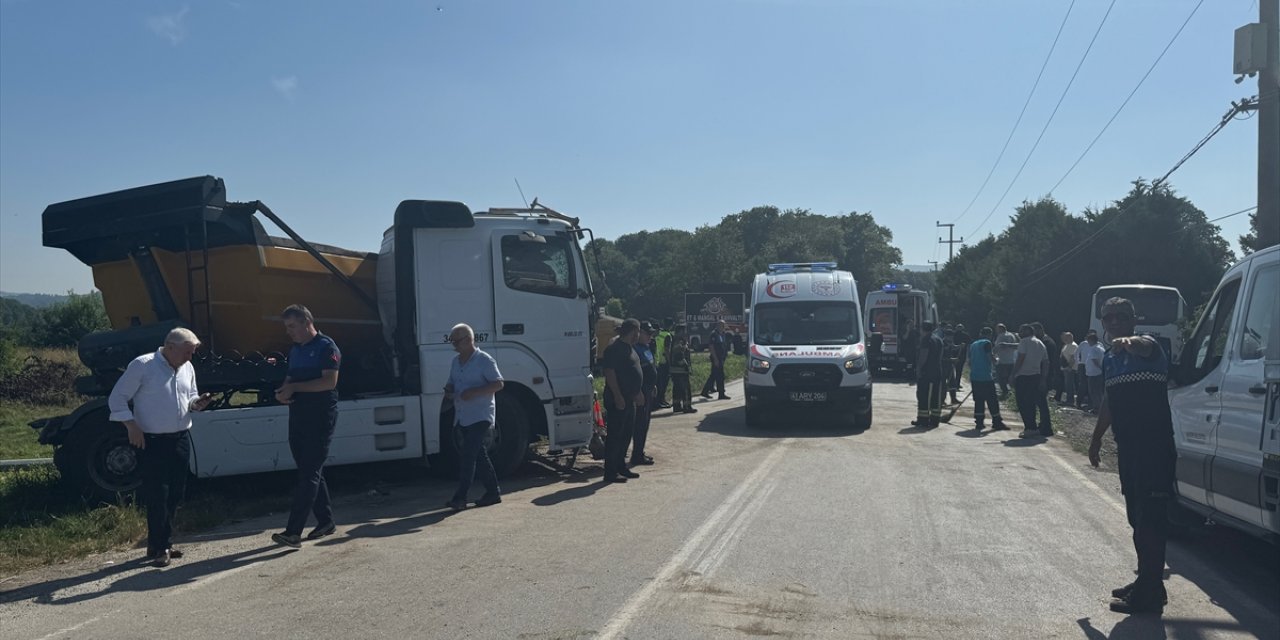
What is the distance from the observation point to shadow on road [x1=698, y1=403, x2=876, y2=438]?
1570 cm

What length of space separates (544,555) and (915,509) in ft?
12.5

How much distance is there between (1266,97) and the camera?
15617 millimetres

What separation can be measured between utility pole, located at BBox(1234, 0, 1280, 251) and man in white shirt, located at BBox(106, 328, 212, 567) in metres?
15.4

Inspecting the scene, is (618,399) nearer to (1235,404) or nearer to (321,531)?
(321,531)

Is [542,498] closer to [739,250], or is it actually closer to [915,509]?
[915,509]

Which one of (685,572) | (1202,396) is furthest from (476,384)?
(1202,396)

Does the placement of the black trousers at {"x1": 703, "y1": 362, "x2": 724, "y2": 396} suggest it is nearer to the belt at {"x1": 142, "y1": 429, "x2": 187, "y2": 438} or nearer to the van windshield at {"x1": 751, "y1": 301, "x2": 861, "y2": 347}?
the van windshield at {"x1": 751, "y1": 301, "x2": 861, "y2": 347}

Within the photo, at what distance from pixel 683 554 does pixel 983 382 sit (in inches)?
438

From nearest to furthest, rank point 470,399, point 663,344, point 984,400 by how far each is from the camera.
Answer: point 470,399
point 984,400
point 663,344

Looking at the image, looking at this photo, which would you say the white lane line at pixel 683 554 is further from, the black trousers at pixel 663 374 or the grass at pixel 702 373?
the grass at pixel 702 373

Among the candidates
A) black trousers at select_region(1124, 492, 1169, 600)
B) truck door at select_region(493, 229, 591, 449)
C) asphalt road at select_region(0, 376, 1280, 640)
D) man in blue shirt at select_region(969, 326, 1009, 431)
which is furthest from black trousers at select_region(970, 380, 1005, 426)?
black trousers at select_region(1124, 492, 1169, 600)

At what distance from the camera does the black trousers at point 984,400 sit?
54.0 ft

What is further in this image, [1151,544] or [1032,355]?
[1032,355]

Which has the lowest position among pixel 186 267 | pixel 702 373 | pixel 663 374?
pixel 702 373
